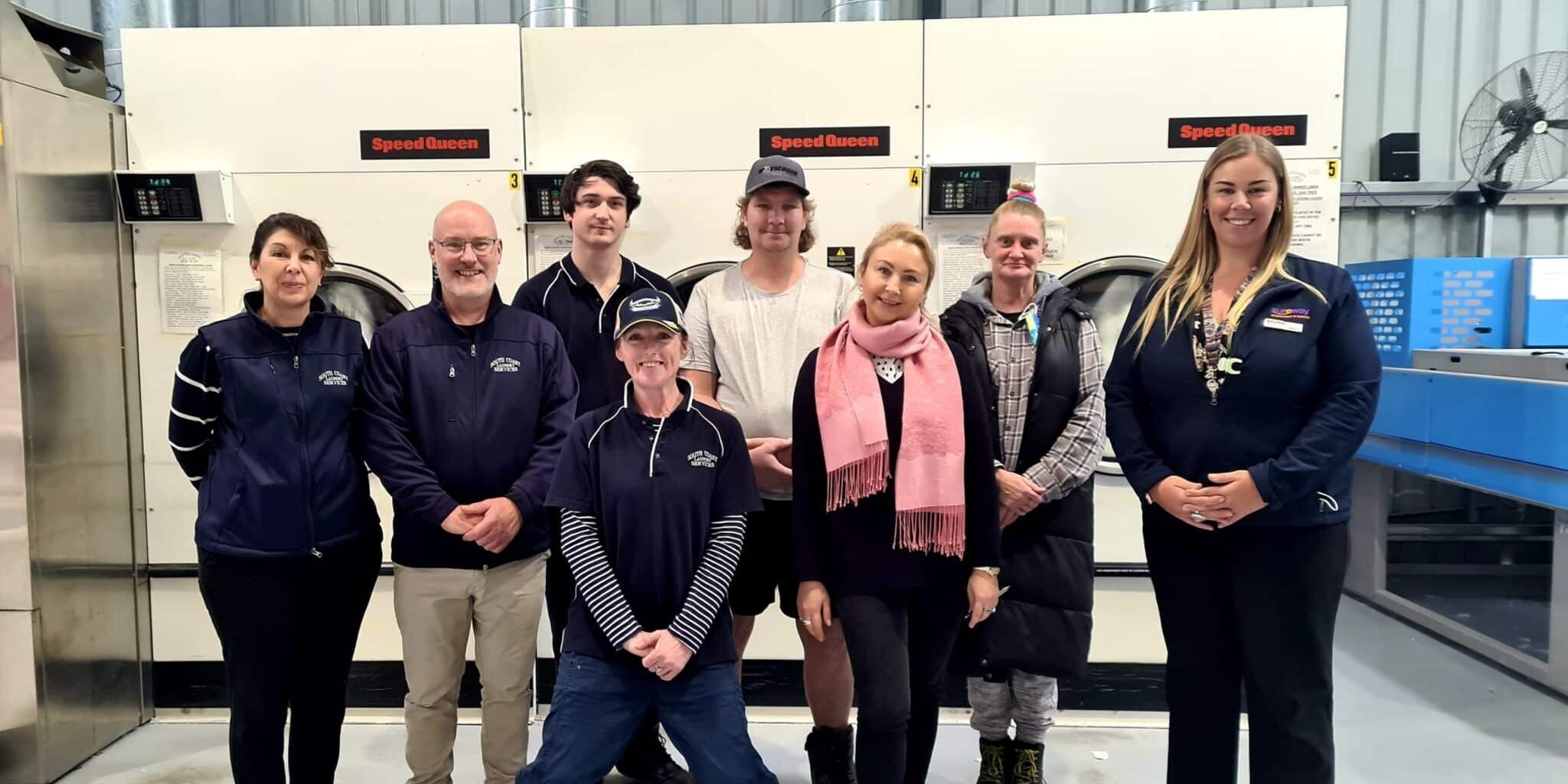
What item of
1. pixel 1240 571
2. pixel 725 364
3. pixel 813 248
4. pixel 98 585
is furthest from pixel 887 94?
pixel 98 585

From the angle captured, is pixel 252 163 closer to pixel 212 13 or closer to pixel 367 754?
pixel 367 754

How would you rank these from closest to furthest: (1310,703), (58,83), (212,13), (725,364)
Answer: (1310,703) < (725,364) < (58,83) < (212,13)

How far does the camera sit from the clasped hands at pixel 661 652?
176cm

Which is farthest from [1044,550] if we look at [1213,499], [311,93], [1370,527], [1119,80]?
[1370,527]

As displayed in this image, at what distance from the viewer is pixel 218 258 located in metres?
2.92

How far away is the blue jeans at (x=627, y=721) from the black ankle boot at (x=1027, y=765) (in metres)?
0.74

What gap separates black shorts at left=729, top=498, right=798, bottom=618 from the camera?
2219 millimetres

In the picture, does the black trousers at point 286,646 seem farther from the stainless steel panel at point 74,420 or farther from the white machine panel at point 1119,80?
the white machine panel at point 1119,80

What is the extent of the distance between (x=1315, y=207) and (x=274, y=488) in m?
3.10

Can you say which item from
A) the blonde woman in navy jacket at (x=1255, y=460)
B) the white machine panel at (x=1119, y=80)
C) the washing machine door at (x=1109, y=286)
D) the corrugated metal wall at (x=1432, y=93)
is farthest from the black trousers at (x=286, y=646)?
the corrugated metal wall at (x=1432, y=93)

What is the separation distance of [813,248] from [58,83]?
2.38 meters

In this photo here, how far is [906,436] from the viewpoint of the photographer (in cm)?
176

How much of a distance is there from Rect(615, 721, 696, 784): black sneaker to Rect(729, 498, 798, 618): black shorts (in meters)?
0.50

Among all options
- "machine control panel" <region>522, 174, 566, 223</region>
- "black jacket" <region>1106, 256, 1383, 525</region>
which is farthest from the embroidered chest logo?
"machine control panel" <region>522, 174, 566, 223</region>
